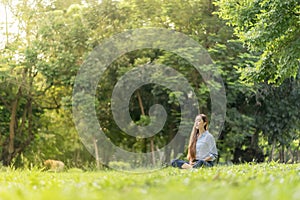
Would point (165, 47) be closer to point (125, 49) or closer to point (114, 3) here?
point (125, 49)

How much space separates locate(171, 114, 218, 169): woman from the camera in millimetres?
9922

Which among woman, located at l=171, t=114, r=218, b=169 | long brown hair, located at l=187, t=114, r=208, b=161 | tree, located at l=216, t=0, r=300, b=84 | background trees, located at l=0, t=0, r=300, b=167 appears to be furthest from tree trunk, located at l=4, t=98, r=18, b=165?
woman, located at l=171, t=114, r=218, b=169

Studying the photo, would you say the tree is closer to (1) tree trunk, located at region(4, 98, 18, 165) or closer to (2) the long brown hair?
(2) the long brown hair

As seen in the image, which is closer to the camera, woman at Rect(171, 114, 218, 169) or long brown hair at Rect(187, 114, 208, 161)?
woman at Rect(171, 114, 218, 169)

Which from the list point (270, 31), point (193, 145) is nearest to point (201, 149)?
point (193, 145)

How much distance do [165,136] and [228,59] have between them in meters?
4.13

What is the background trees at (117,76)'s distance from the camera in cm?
1741

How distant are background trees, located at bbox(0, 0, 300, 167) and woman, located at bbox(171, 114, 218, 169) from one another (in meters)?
5.44

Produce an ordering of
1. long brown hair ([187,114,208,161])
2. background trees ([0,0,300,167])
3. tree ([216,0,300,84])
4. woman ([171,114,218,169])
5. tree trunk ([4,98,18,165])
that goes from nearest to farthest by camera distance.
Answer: woman ([171,114,218,169])
tree ([216,0,300,84])
long brown hair ([187,114,208,161])
background trees ([0,0,300,167])
tree trunk ([4,98,18,165])

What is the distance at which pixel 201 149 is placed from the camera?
33.4 ft

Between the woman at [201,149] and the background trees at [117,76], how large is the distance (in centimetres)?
544

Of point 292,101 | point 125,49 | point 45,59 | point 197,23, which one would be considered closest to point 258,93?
point 292,101

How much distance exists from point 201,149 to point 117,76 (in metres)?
8.16

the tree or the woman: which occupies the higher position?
the tree
